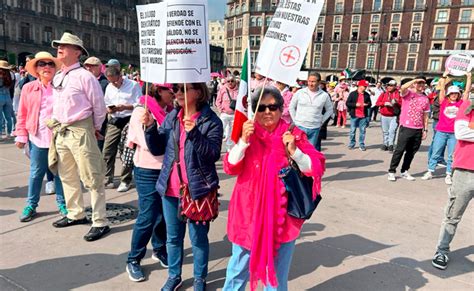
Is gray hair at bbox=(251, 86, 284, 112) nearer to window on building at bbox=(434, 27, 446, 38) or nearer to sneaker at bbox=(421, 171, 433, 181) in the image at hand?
sneaker at bbox=(421, 171, 433, 181)

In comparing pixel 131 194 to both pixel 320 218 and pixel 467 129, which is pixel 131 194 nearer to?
pixel 320 218

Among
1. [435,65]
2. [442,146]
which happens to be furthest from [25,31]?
[435,65]

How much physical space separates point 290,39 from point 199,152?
3.25 ft

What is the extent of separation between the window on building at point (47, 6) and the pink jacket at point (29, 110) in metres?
55.4

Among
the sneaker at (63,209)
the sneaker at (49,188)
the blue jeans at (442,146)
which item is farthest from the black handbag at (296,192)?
the blue jeans at (442,146)

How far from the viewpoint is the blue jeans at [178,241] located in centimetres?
271

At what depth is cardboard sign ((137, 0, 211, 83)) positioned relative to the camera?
98.1 inches

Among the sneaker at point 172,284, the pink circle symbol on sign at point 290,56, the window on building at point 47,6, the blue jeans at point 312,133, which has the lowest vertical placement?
the sneaker at point 172,284

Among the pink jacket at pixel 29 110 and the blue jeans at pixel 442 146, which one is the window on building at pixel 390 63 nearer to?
the blue jeans at pixel 442 146

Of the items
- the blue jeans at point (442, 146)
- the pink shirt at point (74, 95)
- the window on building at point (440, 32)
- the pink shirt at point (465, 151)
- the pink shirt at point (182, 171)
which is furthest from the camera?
the window on building at point (440, 32)

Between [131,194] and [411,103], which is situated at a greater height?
A: [411,103]

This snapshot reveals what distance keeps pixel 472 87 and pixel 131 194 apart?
4.67 meters

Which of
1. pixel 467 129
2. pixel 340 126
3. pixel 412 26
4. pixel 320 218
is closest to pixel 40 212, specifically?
pixel 320 218

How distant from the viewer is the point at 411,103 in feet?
21.8
